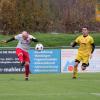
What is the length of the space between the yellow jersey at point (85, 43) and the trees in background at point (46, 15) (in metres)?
36.8

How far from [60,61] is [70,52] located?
0.66m

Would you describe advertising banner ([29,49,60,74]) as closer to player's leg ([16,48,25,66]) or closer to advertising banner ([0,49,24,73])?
advertising banner ([0,49,24,73])

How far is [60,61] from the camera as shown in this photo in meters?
28.0

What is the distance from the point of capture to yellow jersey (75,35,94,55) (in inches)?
842

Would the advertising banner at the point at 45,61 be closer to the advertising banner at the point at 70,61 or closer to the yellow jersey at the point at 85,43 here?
the advertising banner at the point at 70,61

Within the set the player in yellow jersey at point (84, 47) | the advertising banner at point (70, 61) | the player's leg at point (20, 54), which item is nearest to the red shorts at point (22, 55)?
the player's leg at point (20, 54)

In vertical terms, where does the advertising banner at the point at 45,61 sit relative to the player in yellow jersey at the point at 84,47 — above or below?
below

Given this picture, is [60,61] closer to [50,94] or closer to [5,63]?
[5,63]

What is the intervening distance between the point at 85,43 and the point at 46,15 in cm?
4236

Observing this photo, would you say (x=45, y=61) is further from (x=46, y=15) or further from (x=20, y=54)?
(x=46, y=15)

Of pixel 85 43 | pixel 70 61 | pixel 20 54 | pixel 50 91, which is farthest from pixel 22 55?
pixel 70 61

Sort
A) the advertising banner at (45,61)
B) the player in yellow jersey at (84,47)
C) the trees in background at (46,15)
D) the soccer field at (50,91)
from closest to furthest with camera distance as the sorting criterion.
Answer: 1. the soccer field at (50,91)
2. the player in yellow jersey at (84,47)
3. the advertising banner at (45,61)
4. the trees in background at (46,15)

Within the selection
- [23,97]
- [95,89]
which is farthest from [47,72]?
[23,97]

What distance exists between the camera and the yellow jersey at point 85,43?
842 inches
